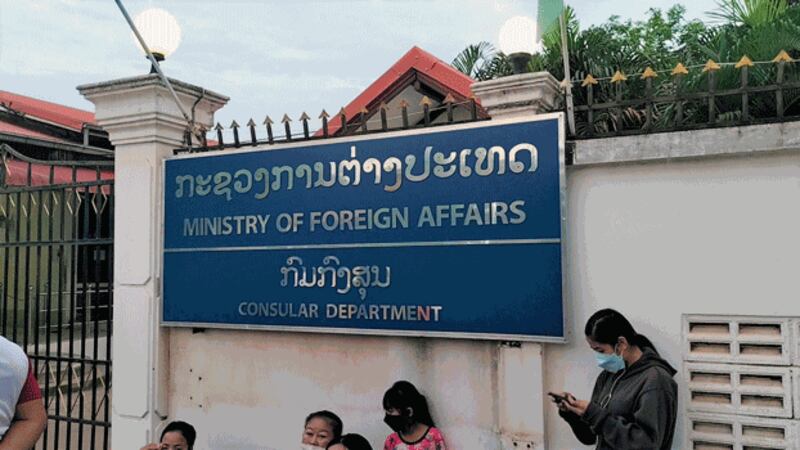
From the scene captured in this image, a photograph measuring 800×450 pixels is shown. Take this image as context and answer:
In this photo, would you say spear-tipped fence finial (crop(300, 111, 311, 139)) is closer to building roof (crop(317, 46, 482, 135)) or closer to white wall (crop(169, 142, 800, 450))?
white wall (crop(169, 142, 800, 450))

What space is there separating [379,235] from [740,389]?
189 cm

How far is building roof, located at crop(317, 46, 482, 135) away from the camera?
6.95 m

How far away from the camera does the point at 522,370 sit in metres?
3.06

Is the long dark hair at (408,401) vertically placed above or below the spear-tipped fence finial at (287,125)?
below

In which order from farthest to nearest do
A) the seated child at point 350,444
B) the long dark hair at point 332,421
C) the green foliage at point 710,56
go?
the green foliage at point 710,56 < the long dark hair at point 332,421 < the seated child at point 350,444

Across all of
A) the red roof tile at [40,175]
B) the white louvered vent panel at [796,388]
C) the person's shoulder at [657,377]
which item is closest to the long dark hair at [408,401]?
the person's shoulder at [657,377]

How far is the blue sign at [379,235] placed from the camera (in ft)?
9.91

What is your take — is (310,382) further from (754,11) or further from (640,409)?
(754,11)

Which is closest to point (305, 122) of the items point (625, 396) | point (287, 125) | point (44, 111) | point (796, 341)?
point (287, 125)

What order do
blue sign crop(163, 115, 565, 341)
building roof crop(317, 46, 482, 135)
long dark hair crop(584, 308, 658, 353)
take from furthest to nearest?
building roof crop(317, 46, 482, 135) → blue sign crop(163, 115, 565, 341) → long dark hair crop(584, 308, 658, 353)

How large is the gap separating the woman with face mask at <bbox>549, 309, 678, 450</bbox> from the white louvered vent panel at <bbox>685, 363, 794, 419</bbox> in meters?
0.33

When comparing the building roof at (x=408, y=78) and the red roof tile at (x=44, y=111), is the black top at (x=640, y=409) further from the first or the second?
the red roof tile at (x=44, y=111)

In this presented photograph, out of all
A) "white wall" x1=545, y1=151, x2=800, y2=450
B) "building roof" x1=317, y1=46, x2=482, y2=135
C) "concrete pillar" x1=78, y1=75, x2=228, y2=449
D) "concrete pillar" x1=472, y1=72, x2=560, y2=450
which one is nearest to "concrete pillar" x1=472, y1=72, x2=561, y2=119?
"concrete pillar" x1=472, y1=72, x2=560, y2=450

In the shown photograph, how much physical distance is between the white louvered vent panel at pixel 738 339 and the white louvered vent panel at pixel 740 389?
1.5 inches
